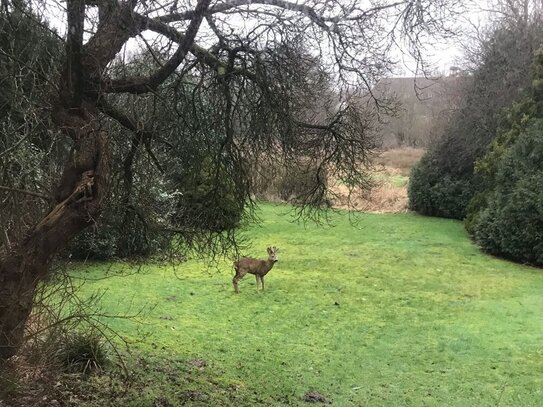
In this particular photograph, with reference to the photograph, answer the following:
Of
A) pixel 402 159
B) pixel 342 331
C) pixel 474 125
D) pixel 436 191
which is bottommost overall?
pixel 342 331

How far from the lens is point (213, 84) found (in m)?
4.89

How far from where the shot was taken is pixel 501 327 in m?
8.76

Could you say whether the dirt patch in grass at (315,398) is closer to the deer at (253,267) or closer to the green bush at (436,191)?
the deer at (253,267)

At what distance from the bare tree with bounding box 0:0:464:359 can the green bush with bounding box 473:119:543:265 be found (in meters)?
8.63

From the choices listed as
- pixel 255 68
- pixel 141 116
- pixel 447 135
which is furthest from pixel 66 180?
pixel 447 135

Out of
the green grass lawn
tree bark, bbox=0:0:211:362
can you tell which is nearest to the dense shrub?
the green grass lawn

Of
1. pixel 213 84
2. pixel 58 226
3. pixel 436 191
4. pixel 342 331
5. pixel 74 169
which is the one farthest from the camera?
pixel 436 191

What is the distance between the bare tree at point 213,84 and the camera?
12.1 ft

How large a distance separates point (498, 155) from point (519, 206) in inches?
133

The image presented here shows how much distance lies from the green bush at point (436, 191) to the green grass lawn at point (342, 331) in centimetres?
628

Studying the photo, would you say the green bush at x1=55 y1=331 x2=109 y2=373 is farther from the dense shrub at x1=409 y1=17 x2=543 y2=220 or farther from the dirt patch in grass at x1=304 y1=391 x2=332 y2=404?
the dense shrub at x1=409 y1=17 x2=543 y2=220

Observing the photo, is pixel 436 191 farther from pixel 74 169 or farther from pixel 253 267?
pixel 74 169

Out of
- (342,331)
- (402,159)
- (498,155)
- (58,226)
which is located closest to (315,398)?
(342,331)

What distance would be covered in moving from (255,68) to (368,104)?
5.87 feet
